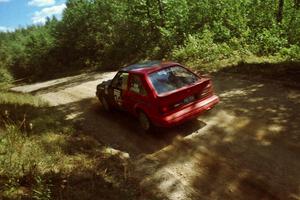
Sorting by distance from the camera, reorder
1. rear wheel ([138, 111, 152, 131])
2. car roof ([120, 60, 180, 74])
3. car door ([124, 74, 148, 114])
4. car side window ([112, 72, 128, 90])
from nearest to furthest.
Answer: car door ([124, 74, 148, 114]) → rear wheel ([138, 111, 152, 131]) → car roof ([120, 60, 180, 74]) → car side window ([112, 72, 128, 90])

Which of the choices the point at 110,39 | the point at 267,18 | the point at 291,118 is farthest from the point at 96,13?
the point at 291,118

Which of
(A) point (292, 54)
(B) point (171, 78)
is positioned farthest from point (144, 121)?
(A) point (292, 54)

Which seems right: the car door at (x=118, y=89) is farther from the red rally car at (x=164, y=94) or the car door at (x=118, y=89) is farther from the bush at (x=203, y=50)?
the bush at (x=203, y=50)

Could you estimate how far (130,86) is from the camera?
8.69m

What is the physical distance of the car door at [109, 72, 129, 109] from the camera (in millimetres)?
9031

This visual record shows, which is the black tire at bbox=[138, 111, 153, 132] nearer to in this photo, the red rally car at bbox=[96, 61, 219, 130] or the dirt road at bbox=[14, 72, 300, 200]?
the red rally car at bbox=[96, 61, 219, 130]

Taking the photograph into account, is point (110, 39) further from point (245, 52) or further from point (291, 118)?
point (291, 118)

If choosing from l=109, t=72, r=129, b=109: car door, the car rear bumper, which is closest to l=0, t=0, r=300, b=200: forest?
the car rear bumper

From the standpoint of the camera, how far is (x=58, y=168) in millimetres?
6340

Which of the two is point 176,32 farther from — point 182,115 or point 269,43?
point 182,115

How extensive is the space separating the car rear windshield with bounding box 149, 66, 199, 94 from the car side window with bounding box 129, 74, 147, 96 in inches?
12.6

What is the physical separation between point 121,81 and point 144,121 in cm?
159

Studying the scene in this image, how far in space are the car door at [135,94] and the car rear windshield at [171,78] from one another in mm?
339

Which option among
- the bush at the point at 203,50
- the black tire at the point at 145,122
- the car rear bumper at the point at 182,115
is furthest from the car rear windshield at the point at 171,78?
the bush at the point at 203,50
